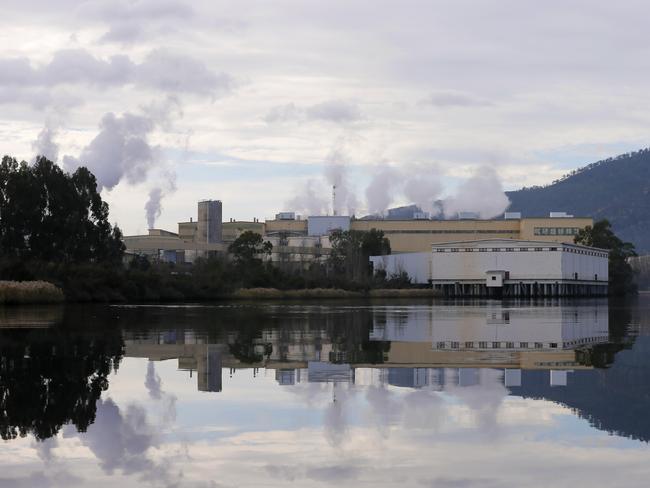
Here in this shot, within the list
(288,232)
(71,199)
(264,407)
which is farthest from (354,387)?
(288,232)

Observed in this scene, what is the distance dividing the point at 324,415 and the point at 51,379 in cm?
548

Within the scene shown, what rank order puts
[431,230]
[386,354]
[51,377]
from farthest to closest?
[431,230] → [386,354] → [51,377]

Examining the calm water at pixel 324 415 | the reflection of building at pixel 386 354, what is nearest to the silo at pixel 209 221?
the reflection of building at pixel 386 354

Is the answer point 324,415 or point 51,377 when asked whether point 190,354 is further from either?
point 324,415

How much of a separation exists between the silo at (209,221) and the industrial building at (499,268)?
20.7 metres

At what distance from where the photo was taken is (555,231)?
6506 inches

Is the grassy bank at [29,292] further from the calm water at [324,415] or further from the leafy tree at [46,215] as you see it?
the calm water at [324,415]

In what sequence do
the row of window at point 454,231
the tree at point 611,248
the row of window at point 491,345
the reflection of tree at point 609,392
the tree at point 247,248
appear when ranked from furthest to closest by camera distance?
the row of window at point 454,231, the tree at point 611,248, the tree at point 247,248, the row of window at point 491,345, the reflection of tree at point 609,392

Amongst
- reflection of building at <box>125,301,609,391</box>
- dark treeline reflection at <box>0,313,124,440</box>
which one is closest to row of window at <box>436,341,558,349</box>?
reflection of building at <box>125,301,609,391</box>

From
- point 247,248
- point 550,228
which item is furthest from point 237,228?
point 247,248

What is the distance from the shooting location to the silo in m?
138

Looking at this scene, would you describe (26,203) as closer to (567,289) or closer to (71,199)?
(71,199)

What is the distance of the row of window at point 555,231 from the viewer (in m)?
165

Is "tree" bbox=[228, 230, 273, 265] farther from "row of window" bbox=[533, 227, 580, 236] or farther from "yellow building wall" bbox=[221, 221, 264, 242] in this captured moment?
"row of window" bbox=[533, 227, 580, 236]
